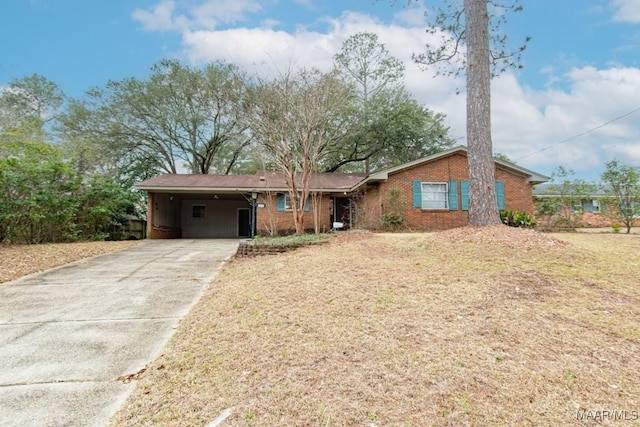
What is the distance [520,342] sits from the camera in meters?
3.05

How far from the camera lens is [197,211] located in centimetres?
2184

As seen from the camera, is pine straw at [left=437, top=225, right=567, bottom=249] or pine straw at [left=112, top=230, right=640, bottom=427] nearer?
pine straw at [left=112, top=230, right=640, bottom=427]

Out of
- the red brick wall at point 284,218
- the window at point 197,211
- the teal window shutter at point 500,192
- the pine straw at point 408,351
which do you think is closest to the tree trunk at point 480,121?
the pine straw at point 408,351

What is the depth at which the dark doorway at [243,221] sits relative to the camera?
858 inches

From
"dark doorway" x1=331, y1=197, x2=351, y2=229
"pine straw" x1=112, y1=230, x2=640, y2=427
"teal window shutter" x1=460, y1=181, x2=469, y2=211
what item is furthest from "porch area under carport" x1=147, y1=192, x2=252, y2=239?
"pine straw" x1=112, y1=230, x2=640, y2=427

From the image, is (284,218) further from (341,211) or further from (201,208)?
(201,208)

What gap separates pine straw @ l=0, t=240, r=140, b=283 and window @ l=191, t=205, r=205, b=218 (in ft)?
31.0

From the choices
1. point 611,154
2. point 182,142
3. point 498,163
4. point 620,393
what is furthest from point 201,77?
point 620,393

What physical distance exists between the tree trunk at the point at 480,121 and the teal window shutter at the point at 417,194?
18.1 feet

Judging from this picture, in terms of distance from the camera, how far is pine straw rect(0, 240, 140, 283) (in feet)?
25.2

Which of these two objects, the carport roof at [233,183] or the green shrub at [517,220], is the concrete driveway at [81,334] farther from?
the green shrub at [517,220]

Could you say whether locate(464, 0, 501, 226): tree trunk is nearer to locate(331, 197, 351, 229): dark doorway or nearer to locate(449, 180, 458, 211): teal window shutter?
locate(449, 180, 458, 211): teal window shutter

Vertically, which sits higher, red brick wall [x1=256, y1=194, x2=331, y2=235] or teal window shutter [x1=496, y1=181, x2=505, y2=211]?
teal window shutter [x1=496, y1=181, x2=505, y2=211]

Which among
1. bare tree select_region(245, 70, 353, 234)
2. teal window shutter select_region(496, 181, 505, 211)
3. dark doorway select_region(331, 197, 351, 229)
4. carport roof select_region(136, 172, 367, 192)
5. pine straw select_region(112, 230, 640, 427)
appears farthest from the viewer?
dark doorway select_region(331, 197, 351, 229)
